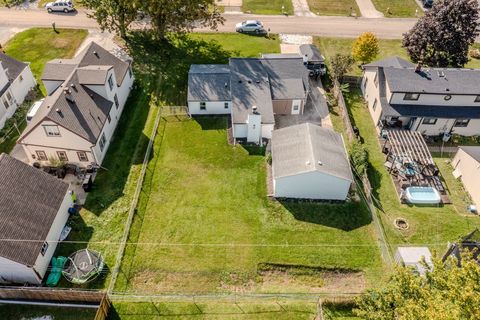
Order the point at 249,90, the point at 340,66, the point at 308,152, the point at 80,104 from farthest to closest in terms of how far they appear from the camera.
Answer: the point at 340,66 < the point at 249,90 < the point at 80,104 < the point at 308,152

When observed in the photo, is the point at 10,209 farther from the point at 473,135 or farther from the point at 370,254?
the point at 473,135

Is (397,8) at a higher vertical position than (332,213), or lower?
higher

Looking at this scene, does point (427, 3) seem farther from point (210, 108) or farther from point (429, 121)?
point (210, 108)

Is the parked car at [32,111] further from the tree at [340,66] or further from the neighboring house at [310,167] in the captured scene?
the tree at [340,66]

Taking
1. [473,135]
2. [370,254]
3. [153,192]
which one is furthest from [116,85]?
[473,135]

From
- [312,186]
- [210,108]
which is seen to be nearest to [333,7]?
[210,108]

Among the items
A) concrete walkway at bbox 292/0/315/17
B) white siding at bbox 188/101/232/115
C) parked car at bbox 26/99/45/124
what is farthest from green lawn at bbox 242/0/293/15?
parked car at bbox 26/99/45/124

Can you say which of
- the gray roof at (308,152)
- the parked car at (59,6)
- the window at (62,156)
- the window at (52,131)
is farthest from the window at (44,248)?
the parked car at (59,6)
